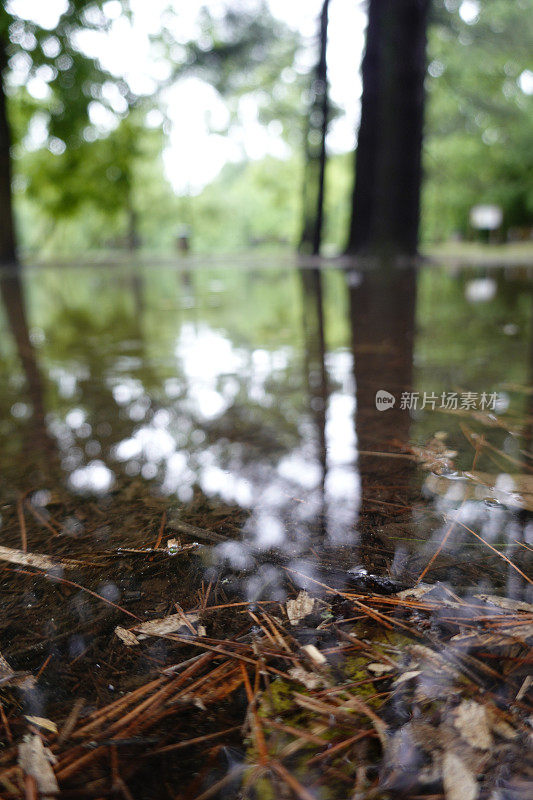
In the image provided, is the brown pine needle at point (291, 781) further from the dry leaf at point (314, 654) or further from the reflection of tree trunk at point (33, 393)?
the reflection of tree trunk at point (33, 393)

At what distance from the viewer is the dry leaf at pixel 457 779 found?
49 cm

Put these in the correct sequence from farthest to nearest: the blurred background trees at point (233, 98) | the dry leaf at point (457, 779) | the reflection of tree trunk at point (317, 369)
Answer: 1. the blurred background trees at point (233, 98)
2. the reflection of tree trunk at point (317, 369)
3. the dry leaf at point (457, 779)

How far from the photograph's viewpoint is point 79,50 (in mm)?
10430

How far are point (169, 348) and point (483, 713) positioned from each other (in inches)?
86.2

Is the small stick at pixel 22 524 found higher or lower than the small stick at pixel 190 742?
higher

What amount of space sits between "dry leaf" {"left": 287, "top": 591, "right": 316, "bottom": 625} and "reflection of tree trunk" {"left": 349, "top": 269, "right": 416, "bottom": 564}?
20cm

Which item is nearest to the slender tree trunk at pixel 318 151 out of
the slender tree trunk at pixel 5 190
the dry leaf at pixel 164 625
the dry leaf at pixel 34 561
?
the slender tree trunk at pixel 5 190

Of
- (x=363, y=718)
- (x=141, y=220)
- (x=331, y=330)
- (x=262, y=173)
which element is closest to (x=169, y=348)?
(x=331, y=330)

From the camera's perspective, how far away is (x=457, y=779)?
507 millimetres

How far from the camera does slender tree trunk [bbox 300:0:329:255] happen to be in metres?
11.3

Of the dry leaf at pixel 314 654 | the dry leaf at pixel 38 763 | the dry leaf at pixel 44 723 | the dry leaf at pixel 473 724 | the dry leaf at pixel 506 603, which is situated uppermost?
the dry leaf at pixel 506 603

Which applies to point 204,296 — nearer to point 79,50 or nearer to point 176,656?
point 176,656

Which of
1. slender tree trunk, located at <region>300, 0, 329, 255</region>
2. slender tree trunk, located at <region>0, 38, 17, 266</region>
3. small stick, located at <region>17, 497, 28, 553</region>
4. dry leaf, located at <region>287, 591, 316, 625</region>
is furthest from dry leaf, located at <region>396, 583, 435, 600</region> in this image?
slender tree trunk, located at <region>0, 38, 17, 266</region>

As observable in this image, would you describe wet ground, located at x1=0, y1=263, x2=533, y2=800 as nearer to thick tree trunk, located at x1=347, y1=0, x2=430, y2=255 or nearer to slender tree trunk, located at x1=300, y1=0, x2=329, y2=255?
thick tree trunk, located at x1=347, y1=0, x2=430, y2=255
